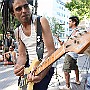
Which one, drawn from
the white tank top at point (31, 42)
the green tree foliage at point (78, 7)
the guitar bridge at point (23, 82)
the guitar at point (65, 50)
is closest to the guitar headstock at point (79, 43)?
the guitar at point (65, 50)

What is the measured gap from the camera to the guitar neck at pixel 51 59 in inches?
70.7

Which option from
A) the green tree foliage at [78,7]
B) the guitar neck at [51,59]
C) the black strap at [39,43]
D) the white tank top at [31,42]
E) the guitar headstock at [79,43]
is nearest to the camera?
the guitar headstock at [79,43]

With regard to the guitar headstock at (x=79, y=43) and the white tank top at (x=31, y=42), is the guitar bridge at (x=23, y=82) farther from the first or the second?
the guitar headstock at (x=79, y=43)

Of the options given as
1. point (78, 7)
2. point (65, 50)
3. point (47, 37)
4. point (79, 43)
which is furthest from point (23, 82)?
point (78, 7)

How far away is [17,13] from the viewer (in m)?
2.07

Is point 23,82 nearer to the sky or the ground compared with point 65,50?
nearer to the ground

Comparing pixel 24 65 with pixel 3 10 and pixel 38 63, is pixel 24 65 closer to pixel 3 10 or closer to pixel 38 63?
pixel 38 63

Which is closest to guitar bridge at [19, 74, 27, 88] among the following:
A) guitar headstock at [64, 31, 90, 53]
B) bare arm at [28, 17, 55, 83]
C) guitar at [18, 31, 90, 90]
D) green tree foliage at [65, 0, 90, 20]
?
guitar at [18, 31, 90, 90]

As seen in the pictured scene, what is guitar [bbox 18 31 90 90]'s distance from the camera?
157cm

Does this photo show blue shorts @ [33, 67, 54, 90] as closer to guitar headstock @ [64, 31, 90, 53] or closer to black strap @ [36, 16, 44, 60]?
black strap @ [36, 16, 44, 60]

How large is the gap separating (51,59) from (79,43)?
0.31 meters

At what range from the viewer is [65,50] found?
1.77m

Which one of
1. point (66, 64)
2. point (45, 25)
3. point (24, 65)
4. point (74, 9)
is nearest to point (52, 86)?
point (66, 64)

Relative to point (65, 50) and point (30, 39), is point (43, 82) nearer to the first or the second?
point (30, 39)
